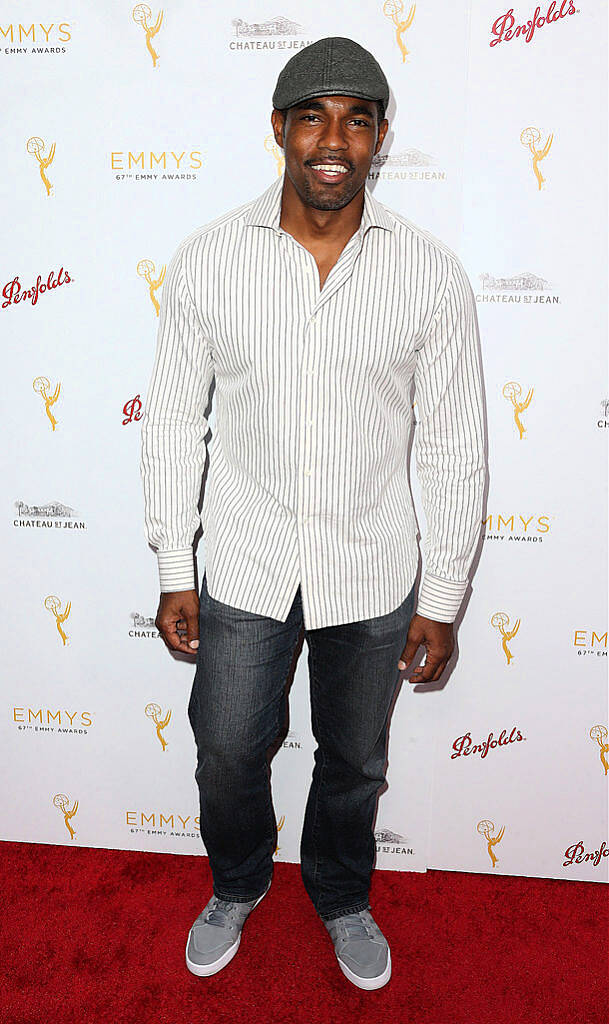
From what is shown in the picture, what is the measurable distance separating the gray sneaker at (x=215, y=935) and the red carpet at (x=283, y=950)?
31 mm

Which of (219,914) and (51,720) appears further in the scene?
(51,720)

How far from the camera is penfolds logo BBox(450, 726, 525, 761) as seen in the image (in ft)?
6.54

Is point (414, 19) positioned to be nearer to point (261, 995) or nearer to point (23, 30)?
point (23, 30)

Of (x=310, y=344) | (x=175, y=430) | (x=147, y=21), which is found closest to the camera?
(x=310, y=344)

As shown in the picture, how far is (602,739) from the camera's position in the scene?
1.98 m

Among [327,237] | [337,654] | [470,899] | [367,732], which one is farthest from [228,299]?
[470,899]

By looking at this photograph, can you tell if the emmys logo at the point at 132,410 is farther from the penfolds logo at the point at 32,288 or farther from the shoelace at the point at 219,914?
the shoelace at the point at 219,914

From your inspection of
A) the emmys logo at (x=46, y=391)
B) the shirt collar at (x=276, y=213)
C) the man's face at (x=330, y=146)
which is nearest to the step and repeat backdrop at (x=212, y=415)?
the emmys logo at (x=46, y=391)

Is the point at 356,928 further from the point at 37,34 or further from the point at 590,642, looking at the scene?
the point at 37,34

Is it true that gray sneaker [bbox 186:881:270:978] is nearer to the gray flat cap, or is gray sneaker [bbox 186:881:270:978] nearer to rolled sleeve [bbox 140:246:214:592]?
rolled sleeve [bbox 140:246:214:592]

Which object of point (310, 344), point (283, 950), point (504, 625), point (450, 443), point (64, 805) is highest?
point (310, 344)

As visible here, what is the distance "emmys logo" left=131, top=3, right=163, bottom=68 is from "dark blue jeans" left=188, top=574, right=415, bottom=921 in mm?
1103

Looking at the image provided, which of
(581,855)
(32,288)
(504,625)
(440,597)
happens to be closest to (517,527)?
(504,625)

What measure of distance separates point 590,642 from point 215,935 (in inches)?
41.1
